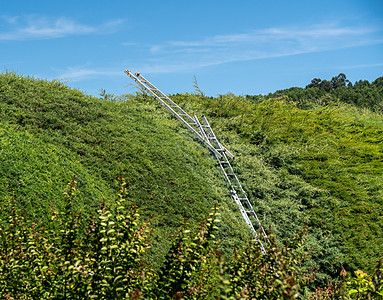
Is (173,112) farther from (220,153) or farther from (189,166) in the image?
(189,166)

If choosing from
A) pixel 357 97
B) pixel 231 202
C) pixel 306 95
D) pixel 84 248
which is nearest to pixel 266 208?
pixel 231 202

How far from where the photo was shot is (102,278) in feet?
11.7

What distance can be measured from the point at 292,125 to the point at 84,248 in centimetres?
1131

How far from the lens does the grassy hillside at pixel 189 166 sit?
715 centimetres

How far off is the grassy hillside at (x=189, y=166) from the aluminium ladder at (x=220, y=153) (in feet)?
0.95

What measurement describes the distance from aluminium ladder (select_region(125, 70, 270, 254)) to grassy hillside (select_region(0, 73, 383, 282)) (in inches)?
11.5

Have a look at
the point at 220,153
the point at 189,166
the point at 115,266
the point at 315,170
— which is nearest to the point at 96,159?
the point at 189,166

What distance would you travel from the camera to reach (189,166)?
30.7 ft

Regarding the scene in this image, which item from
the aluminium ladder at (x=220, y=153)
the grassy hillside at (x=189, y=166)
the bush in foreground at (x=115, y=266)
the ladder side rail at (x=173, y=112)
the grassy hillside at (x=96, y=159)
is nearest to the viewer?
the bush in foreground at (x=115, y=266)

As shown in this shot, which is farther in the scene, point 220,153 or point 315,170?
point 315,170

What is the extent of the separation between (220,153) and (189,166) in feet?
6.88

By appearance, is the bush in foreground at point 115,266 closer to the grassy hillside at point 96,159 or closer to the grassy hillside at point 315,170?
the grassy hillside at point 96,159

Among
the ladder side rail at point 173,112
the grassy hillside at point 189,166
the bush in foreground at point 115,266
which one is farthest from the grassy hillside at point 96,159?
the bush in foreground at point 115,266

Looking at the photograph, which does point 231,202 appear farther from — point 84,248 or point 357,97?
point 357,97
